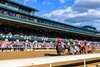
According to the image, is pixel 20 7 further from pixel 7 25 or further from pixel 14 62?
pixel 14 62

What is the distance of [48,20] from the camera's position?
52.6 metres

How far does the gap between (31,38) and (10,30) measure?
12.8 ft

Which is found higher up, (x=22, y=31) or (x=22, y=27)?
(x=22, y=27)

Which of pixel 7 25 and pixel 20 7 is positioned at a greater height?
pixel 20 7

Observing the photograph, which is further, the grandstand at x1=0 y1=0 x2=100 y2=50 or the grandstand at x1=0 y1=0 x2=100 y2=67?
the grandstand at x1=0 y1=0 x2=100 y2=50

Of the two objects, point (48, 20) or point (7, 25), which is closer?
point (7, 25)

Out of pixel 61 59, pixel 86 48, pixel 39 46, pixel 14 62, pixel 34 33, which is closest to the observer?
pixel 14 62

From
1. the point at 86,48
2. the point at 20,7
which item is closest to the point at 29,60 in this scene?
the point at 86,48

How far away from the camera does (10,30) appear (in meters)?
37.0

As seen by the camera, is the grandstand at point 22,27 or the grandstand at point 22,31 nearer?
the grandstand at point 22,31

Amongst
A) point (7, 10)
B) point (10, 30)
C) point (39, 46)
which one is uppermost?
point (7, 10)

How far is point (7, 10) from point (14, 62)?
35024mm

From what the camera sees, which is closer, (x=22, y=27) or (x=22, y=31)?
(x=22, y=31)

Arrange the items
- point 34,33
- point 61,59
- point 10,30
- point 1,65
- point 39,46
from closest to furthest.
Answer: point 1,65
point 61,59
point 39,46
point 10,30
point 34,33
